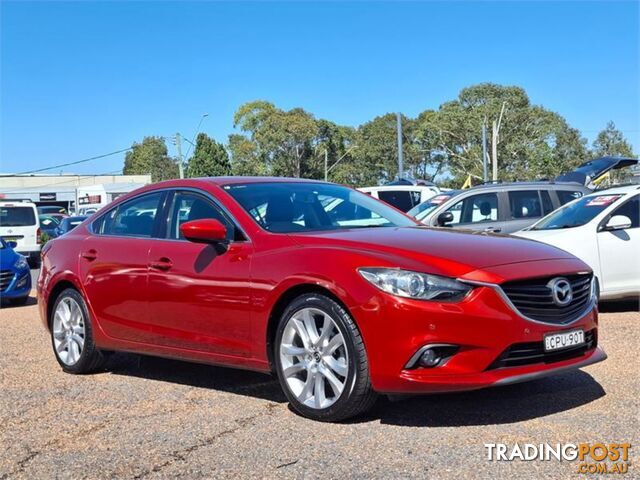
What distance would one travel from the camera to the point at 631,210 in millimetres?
8930

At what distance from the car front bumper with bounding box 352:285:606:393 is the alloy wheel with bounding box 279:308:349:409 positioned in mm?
307

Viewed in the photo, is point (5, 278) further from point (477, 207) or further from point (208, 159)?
point (208, 159)

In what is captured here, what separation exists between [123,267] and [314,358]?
206 centimetres

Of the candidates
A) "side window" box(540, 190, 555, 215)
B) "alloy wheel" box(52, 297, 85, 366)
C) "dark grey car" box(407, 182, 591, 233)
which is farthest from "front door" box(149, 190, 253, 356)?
"side window" box(540, 190, 555, 215)

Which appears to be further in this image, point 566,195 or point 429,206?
point 429,206

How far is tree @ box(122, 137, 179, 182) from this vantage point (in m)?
99.4

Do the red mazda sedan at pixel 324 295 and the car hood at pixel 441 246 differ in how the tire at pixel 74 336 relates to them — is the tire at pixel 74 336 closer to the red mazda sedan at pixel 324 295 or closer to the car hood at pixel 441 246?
the red mazda sedan at pixel 324 295

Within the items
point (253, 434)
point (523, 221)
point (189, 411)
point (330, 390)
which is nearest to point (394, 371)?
point (330, 390)

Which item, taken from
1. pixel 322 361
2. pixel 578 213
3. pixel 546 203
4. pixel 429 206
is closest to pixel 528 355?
pixel 322 361

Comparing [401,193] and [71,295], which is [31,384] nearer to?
[71,295]

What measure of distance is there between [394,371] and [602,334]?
3.68 m

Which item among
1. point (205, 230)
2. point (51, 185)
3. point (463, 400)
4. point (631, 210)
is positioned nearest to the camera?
point (463, 400)

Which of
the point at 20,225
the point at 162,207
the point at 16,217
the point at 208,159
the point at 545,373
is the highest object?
the point at 208,159

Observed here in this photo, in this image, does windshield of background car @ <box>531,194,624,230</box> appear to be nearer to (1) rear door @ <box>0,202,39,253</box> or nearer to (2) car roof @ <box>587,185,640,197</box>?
(2) car roof @ <box>587,185,640,197</box>
